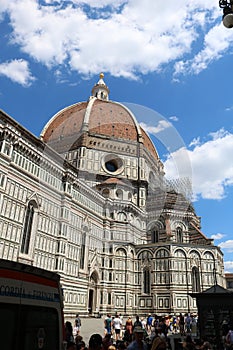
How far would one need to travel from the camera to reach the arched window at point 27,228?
27516 millimetres

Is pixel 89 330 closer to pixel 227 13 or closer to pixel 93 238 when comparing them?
pixel 93 238

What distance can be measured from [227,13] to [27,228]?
83.5ft

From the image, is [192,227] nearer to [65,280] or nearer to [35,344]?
[65,280]

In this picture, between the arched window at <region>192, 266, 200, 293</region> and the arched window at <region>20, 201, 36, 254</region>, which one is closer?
the arched window at <region>20, 201, 36, 254</region>

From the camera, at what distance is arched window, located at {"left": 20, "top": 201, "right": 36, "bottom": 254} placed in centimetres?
2752

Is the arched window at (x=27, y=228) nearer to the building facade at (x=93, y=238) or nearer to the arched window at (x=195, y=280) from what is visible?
the building facade at (x=93, y=238)

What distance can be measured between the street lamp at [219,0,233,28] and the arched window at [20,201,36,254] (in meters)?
25.0

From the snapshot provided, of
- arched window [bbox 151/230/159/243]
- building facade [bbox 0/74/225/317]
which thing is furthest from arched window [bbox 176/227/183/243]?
arched window [bbox 151/230/159/243]

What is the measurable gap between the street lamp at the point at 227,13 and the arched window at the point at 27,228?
2498 cm

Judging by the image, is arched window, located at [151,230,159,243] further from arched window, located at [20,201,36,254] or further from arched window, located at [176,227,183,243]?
arched window, located at [20,201,36,254]

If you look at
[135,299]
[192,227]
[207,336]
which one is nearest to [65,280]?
[135,299]

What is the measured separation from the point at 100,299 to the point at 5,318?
36.0 m

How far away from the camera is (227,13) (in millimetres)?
7332

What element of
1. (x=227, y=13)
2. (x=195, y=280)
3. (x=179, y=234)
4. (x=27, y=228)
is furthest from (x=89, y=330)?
(x=179, y=234)
